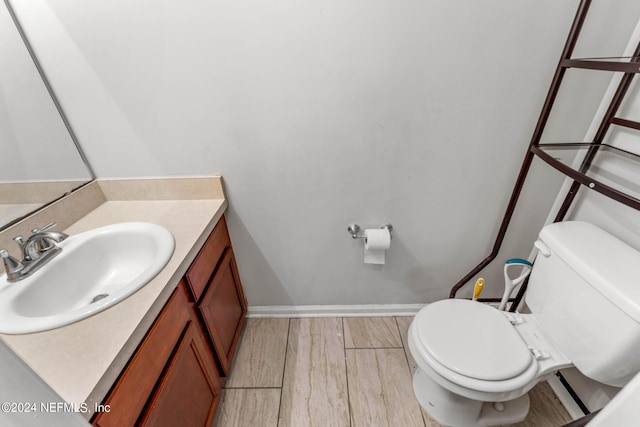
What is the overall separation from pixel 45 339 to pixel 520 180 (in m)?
1.61

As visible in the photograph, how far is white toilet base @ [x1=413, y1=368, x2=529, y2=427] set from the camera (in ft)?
3.96

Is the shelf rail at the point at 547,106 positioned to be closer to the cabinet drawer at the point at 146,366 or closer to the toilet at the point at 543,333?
the toilet at the point at 543,333

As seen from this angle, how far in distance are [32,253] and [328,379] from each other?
127 centimetres

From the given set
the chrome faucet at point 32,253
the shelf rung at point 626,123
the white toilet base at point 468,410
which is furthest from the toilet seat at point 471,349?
the chrome faucet at point 32,253

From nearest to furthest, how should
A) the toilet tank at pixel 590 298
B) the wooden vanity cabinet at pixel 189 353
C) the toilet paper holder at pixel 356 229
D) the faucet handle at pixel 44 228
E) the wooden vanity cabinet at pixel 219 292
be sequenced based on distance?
the wooden vanity cabinet at pixel 189 353 → the toilet tank at pixel 590 298 → the faucet handle at pixel 44 228 → the wooden vanity cabinet at pixel 219 292 → the toilet paper holder at pixel 356 229

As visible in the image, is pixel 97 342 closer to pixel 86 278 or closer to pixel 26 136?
pixel 86 278

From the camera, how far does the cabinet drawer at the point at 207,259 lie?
1055mm

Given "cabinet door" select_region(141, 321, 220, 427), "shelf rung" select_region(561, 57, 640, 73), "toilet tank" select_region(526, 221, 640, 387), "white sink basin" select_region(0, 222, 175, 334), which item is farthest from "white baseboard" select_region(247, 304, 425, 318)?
"shelf rung" select_region(561, 57, 640, 73)

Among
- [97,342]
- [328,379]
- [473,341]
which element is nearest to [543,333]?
[473,341]

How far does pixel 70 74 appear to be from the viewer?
3.63 feet

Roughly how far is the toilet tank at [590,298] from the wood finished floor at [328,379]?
0.52 meters

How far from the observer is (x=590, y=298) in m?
0.92

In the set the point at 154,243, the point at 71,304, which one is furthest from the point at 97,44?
the point at 71,304

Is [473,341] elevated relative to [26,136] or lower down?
lower down
